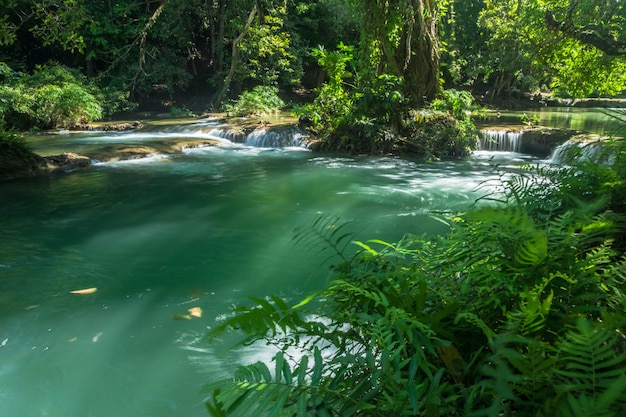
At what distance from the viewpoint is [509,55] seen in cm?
1548

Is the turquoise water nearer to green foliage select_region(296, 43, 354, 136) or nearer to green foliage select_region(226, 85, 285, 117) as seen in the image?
green foliage select_region(296, 43, 354, 136)

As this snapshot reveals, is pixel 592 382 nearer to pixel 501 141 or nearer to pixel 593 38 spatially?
pixel 593 38

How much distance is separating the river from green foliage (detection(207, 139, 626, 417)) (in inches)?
74.0

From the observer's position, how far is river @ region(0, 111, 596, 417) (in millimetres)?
3697

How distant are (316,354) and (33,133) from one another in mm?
20232

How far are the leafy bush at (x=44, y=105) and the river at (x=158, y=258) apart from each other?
7.86m

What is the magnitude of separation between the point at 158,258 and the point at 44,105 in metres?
16.0

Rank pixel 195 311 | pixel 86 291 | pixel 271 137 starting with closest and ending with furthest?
pixel 195 311 < pixel 86 291 < pixel 271 137

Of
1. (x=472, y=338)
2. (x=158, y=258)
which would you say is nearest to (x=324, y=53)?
(x=158, y=258)

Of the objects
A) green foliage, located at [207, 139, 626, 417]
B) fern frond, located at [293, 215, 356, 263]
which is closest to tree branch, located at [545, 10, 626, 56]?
fern frond, located at [293, 215, 356, 263]

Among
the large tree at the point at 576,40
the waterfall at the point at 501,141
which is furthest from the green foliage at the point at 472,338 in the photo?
the waterfall at the point at 501,141

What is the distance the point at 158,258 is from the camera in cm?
622

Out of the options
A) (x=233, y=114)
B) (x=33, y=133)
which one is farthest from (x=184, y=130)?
(x=33, y=133)

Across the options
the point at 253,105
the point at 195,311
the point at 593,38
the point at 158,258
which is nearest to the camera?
the point at 195,311
